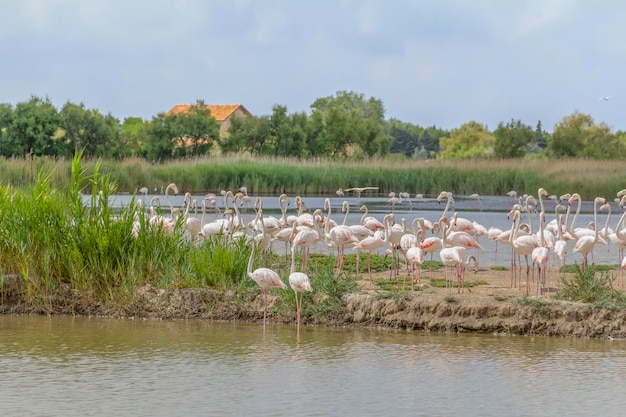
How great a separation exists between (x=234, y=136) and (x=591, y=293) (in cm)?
5554

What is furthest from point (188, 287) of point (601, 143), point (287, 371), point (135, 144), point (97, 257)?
point (135, 144)

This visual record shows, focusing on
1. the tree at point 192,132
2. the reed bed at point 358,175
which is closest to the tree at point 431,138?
the tree at point 192,132

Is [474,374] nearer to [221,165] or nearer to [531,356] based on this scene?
[531,356]

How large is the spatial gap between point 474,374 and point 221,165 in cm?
3525

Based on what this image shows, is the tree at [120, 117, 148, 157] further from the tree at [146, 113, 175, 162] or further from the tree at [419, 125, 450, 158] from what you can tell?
the tree at [419, 125, 450, 158]

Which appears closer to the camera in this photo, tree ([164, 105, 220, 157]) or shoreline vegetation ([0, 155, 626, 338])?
shoreline vegetation ([0, 155, 626, 338])

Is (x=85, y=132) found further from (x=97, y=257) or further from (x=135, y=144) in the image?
(x=97, y=257)

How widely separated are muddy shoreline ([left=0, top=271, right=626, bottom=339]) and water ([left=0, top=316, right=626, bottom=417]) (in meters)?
0.20

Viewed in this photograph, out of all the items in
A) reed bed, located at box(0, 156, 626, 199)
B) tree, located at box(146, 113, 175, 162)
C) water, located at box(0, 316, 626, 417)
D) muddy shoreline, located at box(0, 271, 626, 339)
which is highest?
tree, located at box(146, 113, 175, 162)

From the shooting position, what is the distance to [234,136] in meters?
66.1

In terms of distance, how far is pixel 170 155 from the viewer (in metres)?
63.1

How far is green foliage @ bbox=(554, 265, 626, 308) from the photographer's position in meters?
11.1

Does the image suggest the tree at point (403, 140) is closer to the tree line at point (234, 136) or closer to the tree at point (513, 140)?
the tree line at point (234, 136)

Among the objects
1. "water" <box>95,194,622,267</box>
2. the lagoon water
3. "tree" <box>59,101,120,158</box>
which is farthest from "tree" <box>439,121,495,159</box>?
the lagoon water
